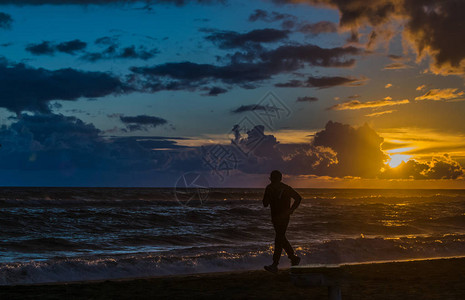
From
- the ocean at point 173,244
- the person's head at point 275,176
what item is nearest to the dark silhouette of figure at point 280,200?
the person's head at point 275,176

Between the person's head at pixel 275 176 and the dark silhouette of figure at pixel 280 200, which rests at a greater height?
the person's head at pixel 275 176

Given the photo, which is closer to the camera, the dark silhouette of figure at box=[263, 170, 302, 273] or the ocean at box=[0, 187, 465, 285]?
the dark silhouette of figure at box=[263, 170, 302, 273]

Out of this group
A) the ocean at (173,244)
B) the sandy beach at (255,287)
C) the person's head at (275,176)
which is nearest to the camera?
the sandy beach at (255,287)

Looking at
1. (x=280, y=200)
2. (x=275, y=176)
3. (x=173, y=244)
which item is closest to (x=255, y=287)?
(x=280, y=200)

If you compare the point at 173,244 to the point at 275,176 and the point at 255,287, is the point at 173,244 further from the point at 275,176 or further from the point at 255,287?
the point at 275,176

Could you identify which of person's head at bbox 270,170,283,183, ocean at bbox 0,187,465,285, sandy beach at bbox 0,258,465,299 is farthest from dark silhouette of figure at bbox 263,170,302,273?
ocean at bbox 0,187,465,285

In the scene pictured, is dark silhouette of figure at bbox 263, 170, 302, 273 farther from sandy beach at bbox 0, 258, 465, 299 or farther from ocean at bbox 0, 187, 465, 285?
ocean at bbox 0, 187, 465, 285

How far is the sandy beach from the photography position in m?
8.99

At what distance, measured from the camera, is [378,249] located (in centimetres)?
1750

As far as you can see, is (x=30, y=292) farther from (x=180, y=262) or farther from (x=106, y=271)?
(x=180, y=262)

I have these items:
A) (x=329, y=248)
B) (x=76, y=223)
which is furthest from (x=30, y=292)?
A: (x=76, y=223)

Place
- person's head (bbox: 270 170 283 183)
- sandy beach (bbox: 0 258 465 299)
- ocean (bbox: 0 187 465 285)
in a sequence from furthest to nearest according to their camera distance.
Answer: ocean (bbox: 0 187 465 285), person's head (bbox: 270 170 283 183), sandy beach (bbox: 0 258 465 299)

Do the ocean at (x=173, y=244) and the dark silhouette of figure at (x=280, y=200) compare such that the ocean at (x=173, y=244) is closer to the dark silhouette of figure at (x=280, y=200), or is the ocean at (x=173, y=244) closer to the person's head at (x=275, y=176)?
the dark silhouette of figure at (x=280, y=200)

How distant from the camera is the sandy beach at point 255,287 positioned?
354 inches
